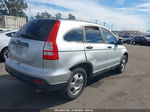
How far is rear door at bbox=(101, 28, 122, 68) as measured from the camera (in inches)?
167

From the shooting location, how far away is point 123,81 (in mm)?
4840

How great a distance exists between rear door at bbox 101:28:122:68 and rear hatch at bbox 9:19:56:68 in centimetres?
195

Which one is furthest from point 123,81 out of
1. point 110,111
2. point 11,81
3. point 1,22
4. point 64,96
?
point 1,22

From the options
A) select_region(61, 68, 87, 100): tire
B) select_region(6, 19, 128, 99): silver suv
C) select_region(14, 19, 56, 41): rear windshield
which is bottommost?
select_region(61, 68, 87, 100): tire

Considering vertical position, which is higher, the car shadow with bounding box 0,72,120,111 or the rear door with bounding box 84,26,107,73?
the rear door with bounding box 84,26,107,73

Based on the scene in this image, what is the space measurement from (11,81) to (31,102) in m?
1.53

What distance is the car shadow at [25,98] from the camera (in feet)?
10.2

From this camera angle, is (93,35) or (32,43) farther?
(93,35)

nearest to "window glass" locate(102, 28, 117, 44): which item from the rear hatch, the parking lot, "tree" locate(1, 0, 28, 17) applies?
the parking lot

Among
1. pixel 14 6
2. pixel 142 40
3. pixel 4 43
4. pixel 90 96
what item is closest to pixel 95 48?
pixel 90 96

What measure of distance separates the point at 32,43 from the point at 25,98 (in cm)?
149

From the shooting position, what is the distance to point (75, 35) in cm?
316

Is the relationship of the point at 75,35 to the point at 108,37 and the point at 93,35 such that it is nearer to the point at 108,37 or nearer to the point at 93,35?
the point at 93,35

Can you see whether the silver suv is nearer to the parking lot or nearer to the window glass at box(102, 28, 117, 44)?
the parking lot
